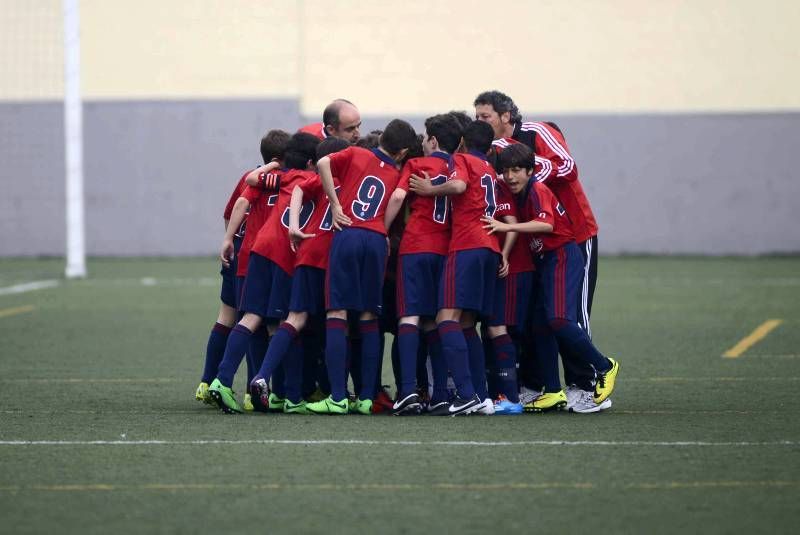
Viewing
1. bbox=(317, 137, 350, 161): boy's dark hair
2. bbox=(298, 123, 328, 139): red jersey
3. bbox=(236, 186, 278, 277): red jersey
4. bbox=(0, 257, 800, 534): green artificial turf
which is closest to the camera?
bbox=(0, 257, 800, 534): green artificial turf

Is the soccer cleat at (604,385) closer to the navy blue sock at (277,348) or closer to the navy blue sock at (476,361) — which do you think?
the navy blue sock at (476,361)

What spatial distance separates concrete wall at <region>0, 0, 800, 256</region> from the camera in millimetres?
25484

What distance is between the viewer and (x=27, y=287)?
19062 millimetres

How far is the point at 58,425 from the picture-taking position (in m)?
7.57

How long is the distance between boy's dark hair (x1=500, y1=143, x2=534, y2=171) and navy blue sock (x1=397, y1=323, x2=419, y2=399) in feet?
3.57

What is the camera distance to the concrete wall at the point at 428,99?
2548cm

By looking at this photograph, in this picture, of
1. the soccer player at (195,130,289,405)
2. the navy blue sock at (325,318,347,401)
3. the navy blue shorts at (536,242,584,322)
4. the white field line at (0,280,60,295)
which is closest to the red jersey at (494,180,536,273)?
the navy blue shorts at (536,242,584,322)

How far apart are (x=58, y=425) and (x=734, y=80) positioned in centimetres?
2016

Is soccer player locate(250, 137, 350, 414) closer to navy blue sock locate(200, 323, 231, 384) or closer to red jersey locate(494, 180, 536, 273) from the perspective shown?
navy blue sock locate(200, 323, 231, 384)

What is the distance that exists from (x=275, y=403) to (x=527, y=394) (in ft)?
5.05

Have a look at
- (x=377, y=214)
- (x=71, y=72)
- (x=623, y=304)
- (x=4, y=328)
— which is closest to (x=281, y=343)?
(x=377, y=214)

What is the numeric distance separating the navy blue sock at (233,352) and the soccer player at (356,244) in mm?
557

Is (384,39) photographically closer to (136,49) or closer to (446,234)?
(136,49)

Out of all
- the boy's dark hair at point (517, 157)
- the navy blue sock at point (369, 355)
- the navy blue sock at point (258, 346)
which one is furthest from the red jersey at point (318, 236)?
the boy's dark hair at point (517, 157)
